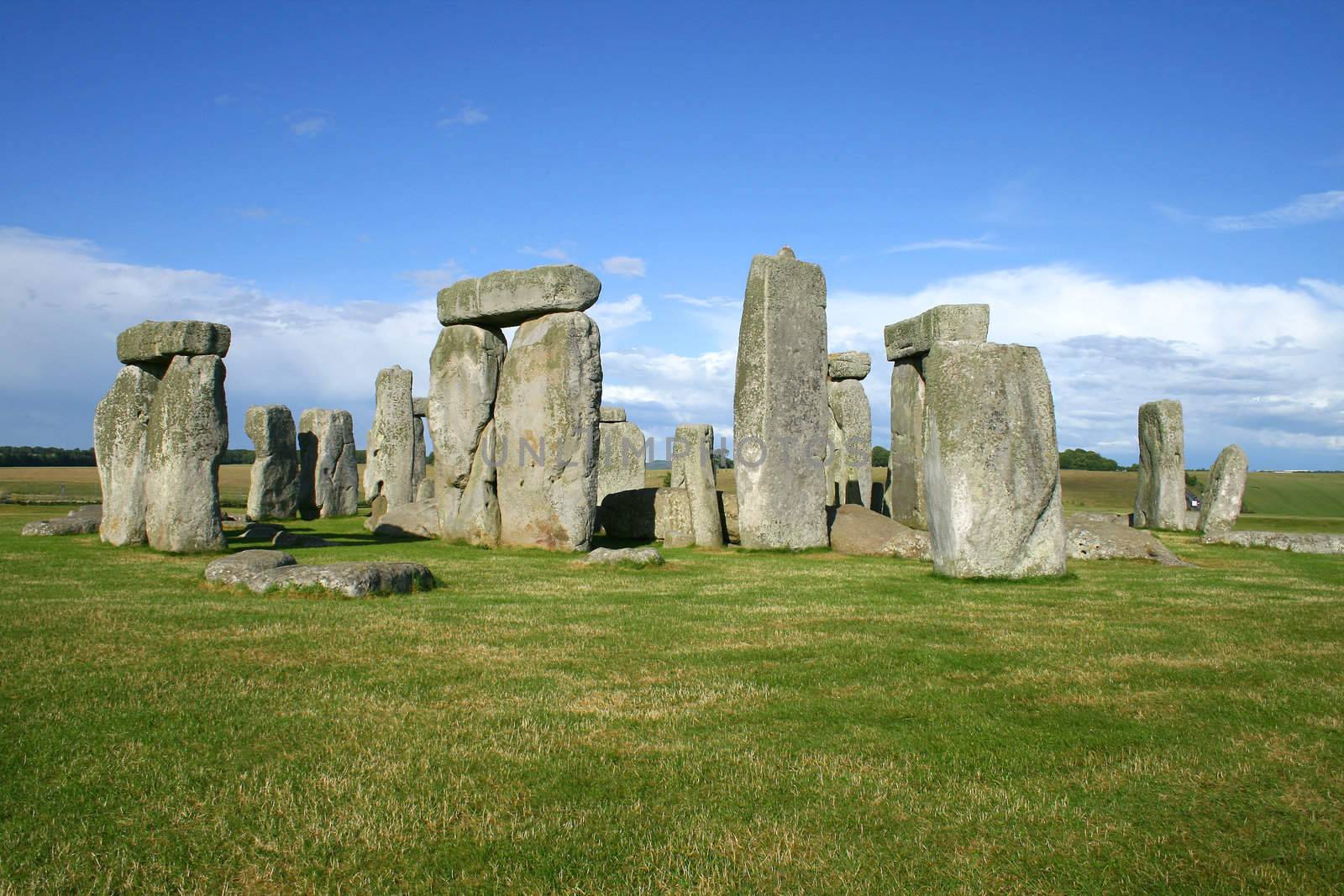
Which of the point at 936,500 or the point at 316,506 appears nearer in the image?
the point at 936,500

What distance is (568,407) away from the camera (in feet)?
43.2

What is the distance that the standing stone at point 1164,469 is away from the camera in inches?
790

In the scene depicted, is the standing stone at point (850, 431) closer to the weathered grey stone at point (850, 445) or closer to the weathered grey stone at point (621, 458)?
the weathered grey stone at point (850, 445)

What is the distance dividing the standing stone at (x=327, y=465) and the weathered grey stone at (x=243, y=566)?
14852 mm

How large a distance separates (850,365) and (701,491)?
7.72m

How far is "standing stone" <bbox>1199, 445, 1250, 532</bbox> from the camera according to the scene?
17922mm

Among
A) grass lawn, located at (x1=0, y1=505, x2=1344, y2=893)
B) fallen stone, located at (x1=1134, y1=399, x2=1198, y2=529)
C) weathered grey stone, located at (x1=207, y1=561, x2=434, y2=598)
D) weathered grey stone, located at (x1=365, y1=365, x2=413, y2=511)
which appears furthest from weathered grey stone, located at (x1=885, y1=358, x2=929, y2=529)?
weathered grey stone, located at (x1=365, y1=365, x2=413, y2=511)

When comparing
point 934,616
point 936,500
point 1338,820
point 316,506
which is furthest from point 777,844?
point 316,506

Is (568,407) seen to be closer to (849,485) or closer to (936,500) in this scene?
(936,500)

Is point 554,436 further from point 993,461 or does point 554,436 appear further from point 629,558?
point 993,461

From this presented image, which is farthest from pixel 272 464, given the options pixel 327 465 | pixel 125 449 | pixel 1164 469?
pixel 1164 469

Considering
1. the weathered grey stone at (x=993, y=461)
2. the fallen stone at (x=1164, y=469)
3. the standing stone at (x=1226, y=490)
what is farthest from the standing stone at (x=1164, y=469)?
the weathered grey stone at (x=993, y=461)

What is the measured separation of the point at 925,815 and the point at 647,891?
1.11 meters

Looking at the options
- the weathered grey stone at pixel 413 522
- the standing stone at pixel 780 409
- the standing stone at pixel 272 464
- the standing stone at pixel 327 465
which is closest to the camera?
the standing stone at pixel 780 409
